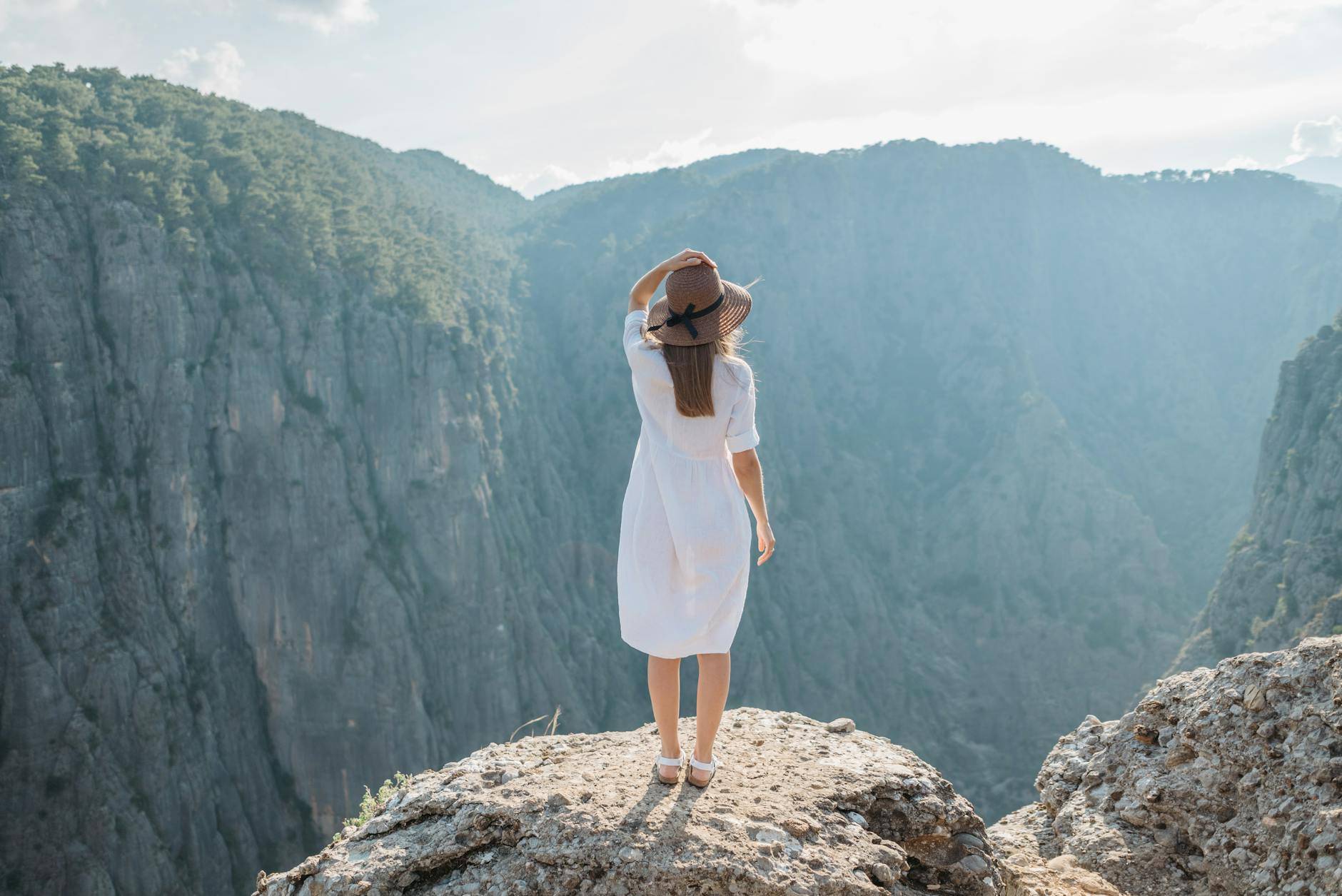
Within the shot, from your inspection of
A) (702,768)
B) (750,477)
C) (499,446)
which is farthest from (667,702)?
(499,446)

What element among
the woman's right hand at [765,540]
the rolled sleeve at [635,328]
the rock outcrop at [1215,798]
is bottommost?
the rock outcrop at [1215,798]

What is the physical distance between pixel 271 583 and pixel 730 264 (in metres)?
42.0

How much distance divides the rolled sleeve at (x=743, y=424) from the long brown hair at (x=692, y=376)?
0.12 metres

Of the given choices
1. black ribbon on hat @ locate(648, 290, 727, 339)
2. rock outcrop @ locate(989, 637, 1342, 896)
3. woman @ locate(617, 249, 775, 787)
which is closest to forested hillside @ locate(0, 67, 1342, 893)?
woman @ locate(617, 249, 775, 787)

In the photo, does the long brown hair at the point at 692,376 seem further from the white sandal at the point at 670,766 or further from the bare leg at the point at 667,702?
the white sandal at the point at 670,766

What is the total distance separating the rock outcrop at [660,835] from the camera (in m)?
3.36

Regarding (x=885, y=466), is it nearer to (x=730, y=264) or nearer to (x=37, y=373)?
(x=730, y=264)

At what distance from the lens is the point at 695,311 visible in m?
3.70

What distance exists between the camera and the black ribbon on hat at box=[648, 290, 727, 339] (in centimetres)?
369

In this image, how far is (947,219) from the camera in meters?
75.4

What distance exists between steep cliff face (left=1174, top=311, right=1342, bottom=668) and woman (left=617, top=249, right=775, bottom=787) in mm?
30337

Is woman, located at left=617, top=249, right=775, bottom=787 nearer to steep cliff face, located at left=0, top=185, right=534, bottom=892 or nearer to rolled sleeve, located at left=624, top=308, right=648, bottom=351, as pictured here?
rolled sleeve, located at left=624, top=308, right=648, bottom=351

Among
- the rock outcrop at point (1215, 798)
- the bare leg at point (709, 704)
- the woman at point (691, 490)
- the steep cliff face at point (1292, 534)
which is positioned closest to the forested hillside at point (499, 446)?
the steep cliff face at point (1292, 534)

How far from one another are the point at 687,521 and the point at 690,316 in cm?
85
